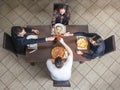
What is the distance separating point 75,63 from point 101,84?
656mm

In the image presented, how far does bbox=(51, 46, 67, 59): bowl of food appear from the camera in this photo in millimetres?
3823

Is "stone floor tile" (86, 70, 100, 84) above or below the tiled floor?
below

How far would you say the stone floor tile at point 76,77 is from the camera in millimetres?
4586

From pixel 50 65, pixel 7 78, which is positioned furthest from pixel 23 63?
pixel 50 65

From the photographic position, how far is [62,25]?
13.4ft

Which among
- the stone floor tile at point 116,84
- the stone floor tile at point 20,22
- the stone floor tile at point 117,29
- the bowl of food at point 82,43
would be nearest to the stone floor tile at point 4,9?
the stone floor tile at point 20,22

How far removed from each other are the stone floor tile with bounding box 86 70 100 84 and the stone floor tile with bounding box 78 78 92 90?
0.24 ft

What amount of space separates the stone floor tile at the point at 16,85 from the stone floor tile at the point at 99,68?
149 cm

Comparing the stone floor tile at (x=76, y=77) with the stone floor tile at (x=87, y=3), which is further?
the stone floor tile at (x=87, y=3)

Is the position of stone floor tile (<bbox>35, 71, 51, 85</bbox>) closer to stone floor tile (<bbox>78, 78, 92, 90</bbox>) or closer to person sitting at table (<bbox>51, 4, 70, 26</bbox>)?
stone floor tile (<bbox>78, 78, 92, 90</bbox>)

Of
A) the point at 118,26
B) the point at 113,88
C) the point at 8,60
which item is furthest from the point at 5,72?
the point at 118,26

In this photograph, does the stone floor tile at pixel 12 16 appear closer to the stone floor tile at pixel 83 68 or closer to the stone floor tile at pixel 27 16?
the stone floor tile at pixel 27 16

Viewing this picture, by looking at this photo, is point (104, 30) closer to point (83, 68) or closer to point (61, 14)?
point (83, 68)

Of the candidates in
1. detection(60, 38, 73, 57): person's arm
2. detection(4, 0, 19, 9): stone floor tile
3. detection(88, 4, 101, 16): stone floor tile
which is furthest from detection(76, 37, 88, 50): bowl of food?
detection(4, 0, 19, 9): stone floor tile
